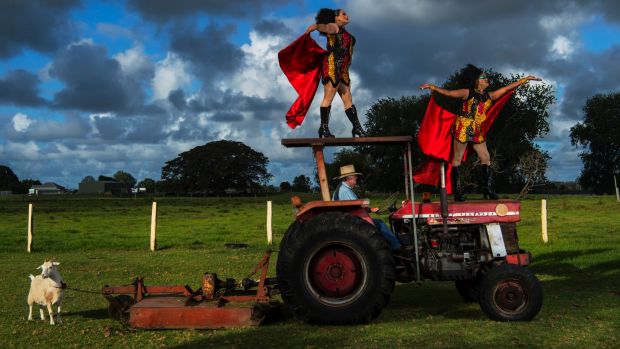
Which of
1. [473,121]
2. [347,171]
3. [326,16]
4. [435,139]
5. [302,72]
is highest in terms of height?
[326,16]

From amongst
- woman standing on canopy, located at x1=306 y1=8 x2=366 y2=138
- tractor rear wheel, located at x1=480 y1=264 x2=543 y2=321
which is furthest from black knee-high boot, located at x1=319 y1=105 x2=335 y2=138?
tractor rear wheel, located at x1=480 y1=264 x2=543 y2=321

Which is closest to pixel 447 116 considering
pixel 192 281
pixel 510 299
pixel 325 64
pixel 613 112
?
pixel 325 64

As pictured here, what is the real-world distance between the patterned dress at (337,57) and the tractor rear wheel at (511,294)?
2973mm

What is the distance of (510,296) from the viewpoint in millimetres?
7496

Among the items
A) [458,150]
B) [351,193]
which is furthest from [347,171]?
[458,150]

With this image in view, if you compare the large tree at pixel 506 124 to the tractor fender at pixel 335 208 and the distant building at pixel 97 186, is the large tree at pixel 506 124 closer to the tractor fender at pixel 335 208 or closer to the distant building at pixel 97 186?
the tractor fender at pixel 335 208

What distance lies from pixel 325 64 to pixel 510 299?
3564 millimetres

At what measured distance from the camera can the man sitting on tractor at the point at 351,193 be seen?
25.6 feet

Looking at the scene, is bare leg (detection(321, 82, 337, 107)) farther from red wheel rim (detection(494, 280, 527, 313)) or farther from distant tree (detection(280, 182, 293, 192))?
distant tree (detection(280, 182, 293, 192))

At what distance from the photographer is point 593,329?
726cm

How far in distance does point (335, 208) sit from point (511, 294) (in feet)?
7.39

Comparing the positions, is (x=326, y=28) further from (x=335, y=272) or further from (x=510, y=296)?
(x=510, y=296)

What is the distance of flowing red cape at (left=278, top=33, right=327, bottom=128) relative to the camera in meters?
7.99

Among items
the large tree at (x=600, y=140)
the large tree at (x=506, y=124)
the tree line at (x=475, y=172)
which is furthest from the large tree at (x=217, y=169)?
the large tree at (x=600, y=140)
